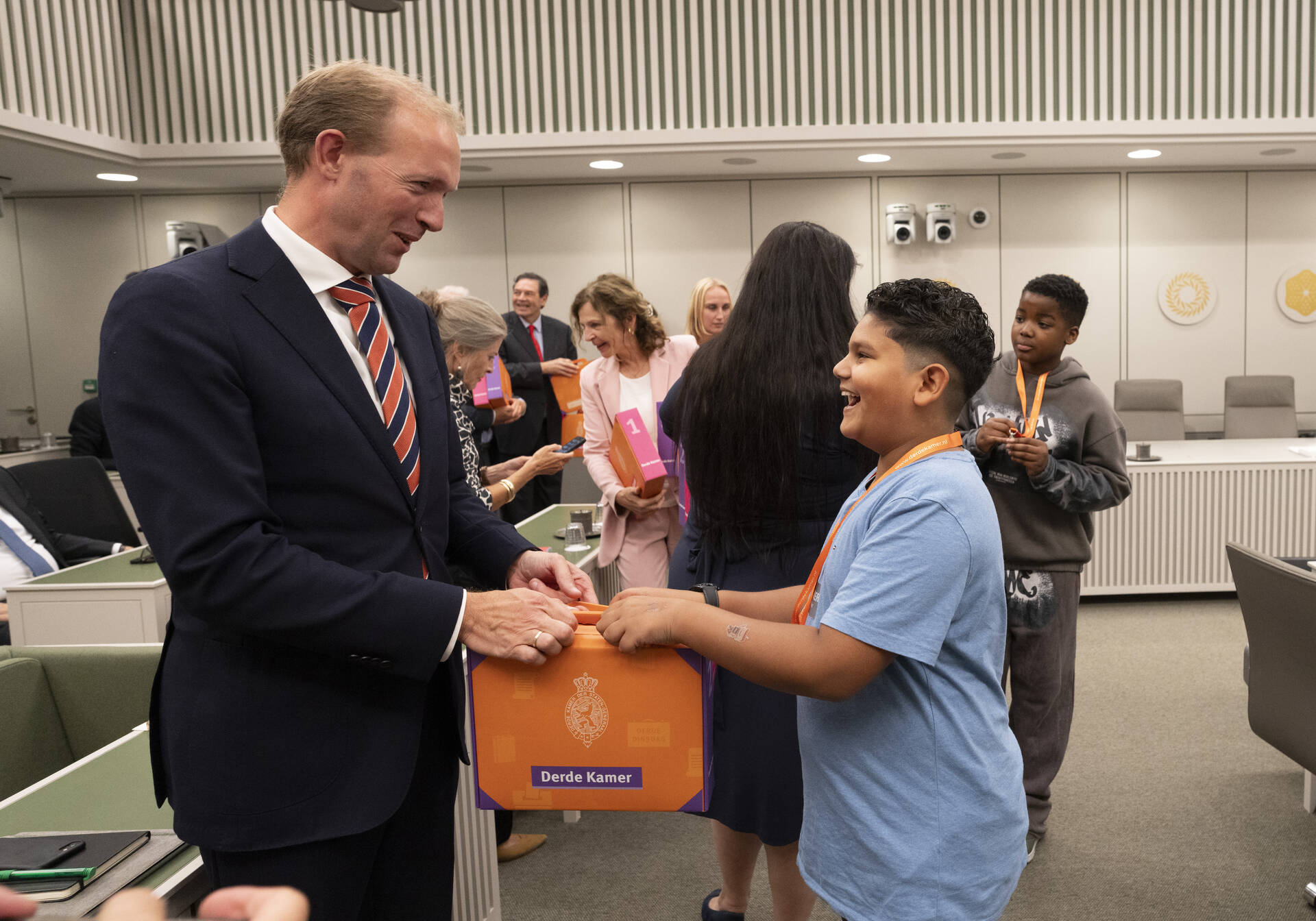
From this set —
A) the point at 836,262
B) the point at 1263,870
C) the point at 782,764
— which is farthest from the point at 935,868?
the point at 1263,870

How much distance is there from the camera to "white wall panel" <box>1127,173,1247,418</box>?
767 centimetres

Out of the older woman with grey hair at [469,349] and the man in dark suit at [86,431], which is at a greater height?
the older woman with grey hair at [469,349]

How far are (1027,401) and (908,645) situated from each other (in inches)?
70.6

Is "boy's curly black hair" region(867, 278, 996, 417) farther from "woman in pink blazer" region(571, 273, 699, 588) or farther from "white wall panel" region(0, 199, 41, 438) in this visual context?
"white wall panel" region(0, 199, 41, 438)

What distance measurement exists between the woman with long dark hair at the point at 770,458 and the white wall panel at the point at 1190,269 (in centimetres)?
673

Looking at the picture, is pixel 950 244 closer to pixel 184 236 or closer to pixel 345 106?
pixel 184 236

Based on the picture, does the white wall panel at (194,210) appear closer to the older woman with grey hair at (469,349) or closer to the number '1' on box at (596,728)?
the older woman with grey hair at (469,349)

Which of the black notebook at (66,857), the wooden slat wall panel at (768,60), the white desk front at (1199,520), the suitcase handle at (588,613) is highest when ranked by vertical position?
the wooden slat wall panel at (768,60)

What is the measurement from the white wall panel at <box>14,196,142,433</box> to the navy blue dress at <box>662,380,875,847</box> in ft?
25.1

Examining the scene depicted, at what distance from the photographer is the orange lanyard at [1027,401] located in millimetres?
2730

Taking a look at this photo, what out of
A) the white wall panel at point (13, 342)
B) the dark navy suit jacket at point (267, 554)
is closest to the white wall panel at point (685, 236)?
the white wall panel at point (13, 342)

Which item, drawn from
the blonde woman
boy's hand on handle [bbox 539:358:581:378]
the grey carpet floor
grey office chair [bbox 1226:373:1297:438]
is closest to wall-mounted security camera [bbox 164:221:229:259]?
boy's hand on handle [bbox 539:358:581:378]

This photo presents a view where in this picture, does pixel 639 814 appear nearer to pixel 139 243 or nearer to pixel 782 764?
pixel 782 764

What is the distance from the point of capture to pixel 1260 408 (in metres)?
7.23
